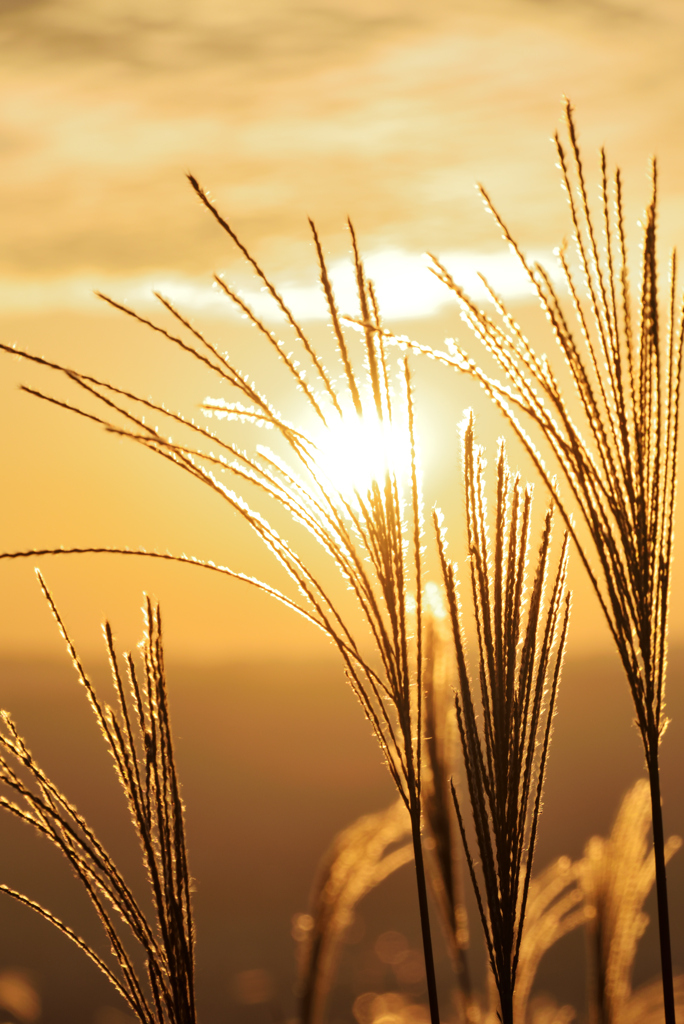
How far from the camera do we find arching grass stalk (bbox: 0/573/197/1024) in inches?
49.8

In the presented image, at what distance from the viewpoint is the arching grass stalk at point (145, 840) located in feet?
4.15

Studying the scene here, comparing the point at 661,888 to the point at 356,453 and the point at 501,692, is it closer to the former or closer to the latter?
the point at 501,692

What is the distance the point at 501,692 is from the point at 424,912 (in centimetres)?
31

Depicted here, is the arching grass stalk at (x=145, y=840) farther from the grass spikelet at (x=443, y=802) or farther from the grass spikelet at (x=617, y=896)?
the grass spikelet at (x=617, y=896)

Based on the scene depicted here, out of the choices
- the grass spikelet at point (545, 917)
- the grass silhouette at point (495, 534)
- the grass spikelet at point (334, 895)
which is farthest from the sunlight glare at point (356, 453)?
the grass spikelet at point (545, 917)

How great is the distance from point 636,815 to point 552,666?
860 millimetres

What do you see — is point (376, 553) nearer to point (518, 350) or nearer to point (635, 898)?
point (518, 350)

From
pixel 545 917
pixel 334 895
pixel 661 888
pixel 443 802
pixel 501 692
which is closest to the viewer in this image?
pixel 661 888

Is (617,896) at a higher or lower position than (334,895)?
lower

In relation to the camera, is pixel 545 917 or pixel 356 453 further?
pixel 545 917

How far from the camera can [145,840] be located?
129cm

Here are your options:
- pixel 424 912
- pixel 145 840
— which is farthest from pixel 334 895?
pixel 424 912

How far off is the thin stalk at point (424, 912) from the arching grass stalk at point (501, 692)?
12cm

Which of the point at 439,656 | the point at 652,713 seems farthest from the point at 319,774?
A: the point at 652,713
